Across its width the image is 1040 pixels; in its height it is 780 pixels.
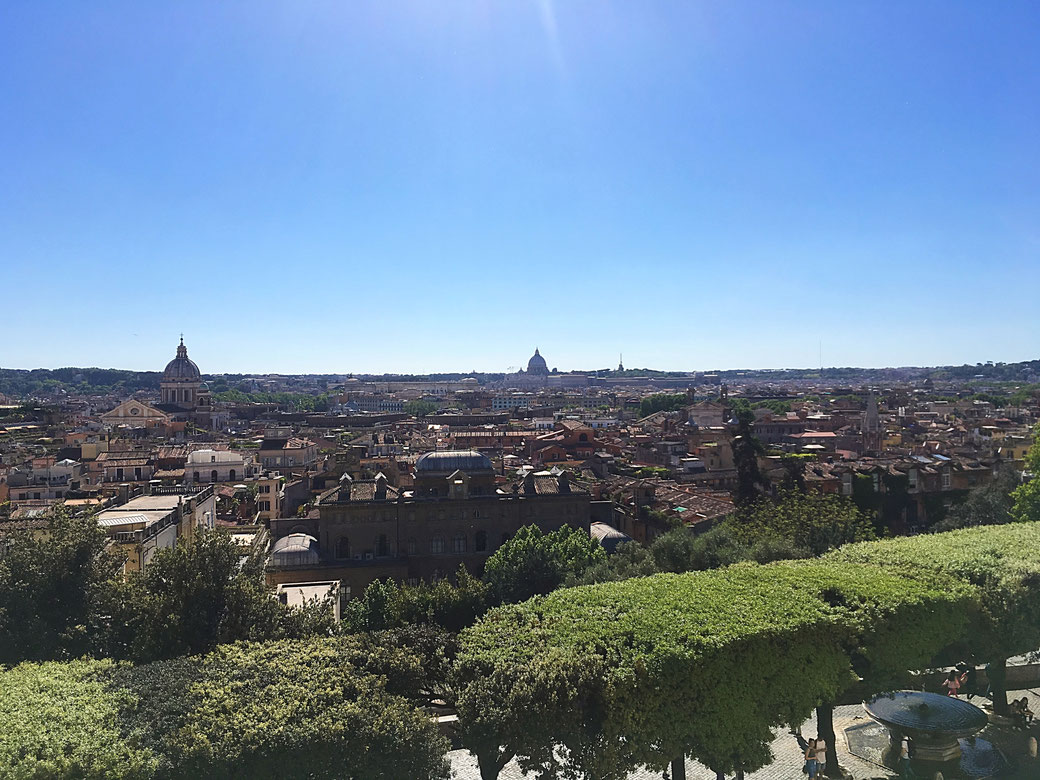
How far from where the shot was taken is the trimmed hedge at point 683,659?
454 inches

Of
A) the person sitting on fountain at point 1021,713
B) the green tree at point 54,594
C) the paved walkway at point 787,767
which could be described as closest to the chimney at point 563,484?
the paved walkway at point 787,767

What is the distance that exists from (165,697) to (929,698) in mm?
13863

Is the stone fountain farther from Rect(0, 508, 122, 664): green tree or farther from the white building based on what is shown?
the white building

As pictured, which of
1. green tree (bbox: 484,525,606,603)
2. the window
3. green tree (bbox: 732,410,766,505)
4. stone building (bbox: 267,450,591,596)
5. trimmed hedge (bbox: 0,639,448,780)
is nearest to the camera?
trimmed hedge (bbox: 0,639,448,780)

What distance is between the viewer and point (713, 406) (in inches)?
3728

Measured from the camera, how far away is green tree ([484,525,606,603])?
85.3 ft

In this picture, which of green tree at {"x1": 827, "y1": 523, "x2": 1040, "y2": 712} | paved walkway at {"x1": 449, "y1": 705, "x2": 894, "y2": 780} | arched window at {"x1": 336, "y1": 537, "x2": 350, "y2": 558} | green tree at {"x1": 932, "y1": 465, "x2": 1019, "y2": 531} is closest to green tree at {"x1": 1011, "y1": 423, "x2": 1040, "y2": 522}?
green tree at {"x1": 932, "y1": 465, "x2": 1019, "y2": 531}

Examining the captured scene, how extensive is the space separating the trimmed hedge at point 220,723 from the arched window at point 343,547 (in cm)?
2256

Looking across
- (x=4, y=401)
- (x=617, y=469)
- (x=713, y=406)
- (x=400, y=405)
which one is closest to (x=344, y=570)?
(x=617, y=469)

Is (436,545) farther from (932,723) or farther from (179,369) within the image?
(179,369)

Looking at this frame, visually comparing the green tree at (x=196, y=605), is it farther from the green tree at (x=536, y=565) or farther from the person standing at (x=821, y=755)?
the person standing at (x=821, y=755)

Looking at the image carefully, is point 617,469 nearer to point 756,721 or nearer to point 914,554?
point 914,554

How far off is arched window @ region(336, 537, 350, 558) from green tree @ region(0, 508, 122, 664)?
60.9ft

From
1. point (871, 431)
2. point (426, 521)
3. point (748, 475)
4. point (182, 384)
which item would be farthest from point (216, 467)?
point (182, 384)
